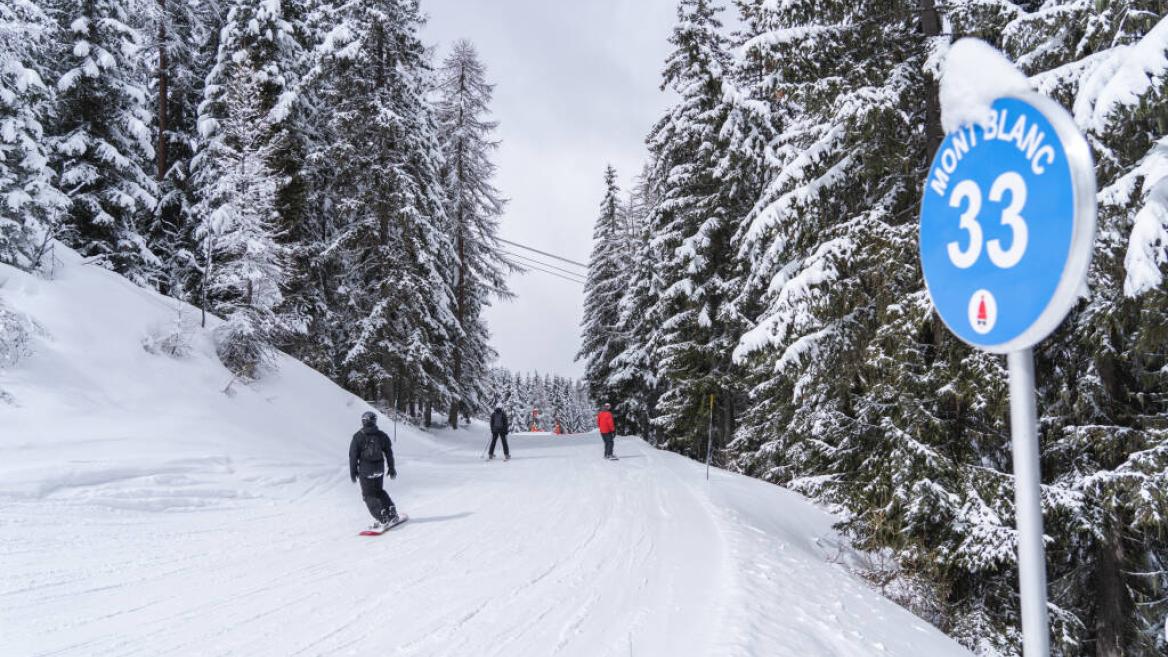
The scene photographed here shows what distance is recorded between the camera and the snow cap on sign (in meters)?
1.74

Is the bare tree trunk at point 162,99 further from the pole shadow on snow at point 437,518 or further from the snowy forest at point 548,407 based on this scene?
the snowy forest at point 548,407

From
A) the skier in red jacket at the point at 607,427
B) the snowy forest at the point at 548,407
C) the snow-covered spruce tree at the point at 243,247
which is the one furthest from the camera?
the snowy forest at the point at 548,407

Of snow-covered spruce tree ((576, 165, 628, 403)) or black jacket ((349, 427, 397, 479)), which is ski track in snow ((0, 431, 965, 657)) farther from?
snow-covered spruce tree ((576, 165, 628, 403))

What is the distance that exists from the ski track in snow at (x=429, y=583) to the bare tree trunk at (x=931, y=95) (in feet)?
19.8

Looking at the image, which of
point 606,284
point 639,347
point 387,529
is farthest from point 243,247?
point 606,284

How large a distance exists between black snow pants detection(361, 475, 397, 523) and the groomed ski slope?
41 cm

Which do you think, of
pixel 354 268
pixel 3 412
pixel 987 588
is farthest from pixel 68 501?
pixel 354 268

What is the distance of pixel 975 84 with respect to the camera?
1822 millimetres

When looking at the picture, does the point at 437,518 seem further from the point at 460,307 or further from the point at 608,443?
the point at 460,307

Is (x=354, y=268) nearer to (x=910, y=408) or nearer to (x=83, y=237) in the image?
(x=83, y=237)

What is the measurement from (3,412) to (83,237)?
40.4 ft

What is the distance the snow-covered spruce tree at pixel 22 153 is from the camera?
1268cm

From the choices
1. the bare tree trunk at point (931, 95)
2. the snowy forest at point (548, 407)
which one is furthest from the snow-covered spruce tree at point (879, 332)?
the snowy forest at point (548, 407)

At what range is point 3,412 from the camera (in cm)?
932
